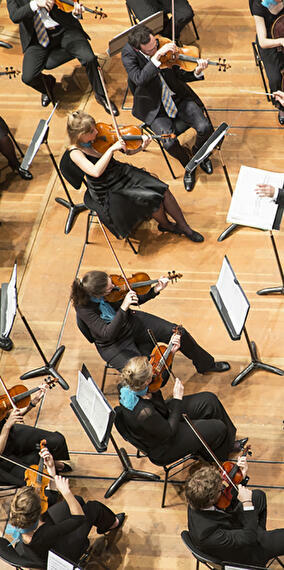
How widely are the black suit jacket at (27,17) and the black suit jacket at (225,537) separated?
4266mm

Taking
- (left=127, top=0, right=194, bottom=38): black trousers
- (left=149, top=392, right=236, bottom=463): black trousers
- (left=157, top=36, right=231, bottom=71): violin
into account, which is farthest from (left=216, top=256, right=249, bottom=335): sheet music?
(left=127, top=0, right=194, bottom=38): black trousers

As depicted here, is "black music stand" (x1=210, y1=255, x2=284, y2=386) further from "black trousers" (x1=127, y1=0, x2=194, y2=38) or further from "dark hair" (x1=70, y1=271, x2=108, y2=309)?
"black trousers" (x1=127, y1=0, x2=194, y2=38)

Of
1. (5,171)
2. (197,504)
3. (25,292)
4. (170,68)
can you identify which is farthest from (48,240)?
(197,504)

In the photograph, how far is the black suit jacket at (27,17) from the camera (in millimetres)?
5738

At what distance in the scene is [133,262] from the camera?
5203 mm

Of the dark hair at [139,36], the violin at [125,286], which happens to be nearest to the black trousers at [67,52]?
the dark hair at [139,36]

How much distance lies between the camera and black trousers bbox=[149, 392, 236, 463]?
3762 millimetres

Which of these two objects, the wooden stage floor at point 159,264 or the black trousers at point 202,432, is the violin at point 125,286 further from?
the black trousers at point 202,432

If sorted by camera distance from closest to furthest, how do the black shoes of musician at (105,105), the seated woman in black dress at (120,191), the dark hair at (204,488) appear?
the dark hair at (204,488) → the seated woman in black dress at (120,191) → the black shoes of musician at (105,105)

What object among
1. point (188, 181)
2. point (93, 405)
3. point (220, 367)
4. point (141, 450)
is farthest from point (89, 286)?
point (188, 181)

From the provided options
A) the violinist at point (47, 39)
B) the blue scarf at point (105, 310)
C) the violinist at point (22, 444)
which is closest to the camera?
the violinist at point (22, 444)

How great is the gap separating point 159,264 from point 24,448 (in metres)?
1.75

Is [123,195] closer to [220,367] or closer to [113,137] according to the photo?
[113,137]

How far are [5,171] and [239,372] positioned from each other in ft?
9.65
